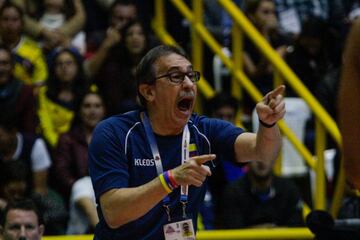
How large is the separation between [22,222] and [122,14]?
369 centimetres

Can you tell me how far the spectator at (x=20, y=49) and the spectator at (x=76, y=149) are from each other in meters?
0.87

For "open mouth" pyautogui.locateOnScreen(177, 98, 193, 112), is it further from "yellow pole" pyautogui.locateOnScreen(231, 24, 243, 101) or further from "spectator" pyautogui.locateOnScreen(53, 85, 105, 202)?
"yellow pole" pyautogui.locateOnScreen(231, 24, 243, 101)

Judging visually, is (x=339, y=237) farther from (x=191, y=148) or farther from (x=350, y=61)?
(x=350, y=61)

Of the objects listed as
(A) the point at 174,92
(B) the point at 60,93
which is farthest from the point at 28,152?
(A) the point at 174,92

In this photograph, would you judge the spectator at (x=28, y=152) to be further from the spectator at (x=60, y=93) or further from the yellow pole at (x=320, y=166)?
the yellow pole at (x=320, y=166)

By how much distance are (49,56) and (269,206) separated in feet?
8.98

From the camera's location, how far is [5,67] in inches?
344

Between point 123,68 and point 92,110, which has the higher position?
point 123,68

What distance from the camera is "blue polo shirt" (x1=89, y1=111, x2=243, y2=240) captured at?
491cm

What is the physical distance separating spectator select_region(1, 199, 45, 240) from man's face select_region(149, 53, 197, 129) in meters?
1.91

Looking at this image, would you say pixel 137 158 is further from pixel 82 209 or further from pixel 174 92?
pixel 82 209

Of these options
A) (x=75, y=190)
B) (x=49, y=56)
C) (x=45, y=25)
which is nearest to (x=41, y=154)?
(x=75, y=190)

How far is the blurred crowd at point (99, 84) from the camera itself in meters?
8.14

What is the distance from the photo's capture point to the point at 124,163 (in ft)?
16.3
